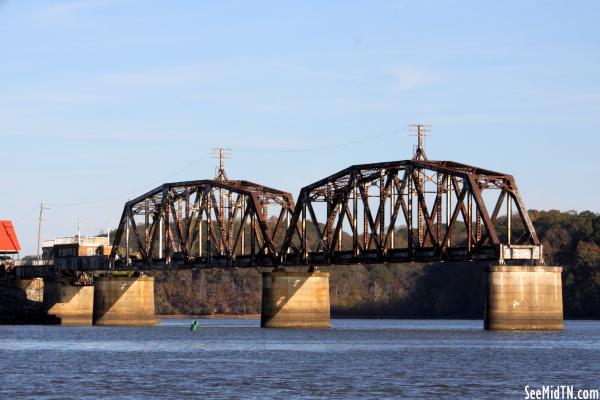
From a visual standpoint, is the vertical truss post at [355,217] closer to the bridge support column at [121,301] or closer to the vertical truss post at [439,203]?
the vertical truss post at [439,203]

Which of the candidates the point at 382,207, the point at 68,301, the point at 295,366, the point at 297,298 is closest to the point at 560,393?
the point at 295,366

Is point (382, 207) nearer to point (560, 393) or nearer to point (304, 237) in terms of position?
point (304, 237)

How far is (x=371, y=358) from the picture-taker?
9388cm

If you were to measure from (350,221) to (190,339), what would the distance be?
73.2 ft

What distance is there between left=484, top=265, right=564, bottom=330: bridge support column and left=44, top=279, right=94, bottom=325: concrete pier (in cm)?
7757

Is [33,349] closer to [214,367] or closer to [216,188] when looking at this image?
[214,367]

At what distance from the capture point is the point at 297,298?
140625 millimetres

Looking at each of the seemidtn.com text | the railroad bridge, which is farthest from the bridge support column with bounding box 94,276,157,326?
the seemidtn.com text

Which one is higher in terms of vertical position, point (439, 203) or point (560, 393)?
point (439, 203)

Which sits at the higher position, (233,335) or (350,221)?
(350,221)

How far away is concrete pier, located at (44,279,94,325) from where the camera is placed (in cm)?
18300

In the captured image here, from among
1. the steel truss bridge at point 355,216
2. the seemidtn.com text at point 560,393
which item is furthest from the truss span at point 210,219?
the seemidtn.com text at point 560,393

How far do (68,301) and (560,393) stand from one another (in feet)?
414

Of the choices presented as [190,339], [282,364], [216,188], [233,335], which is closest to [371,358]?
[282,364]
